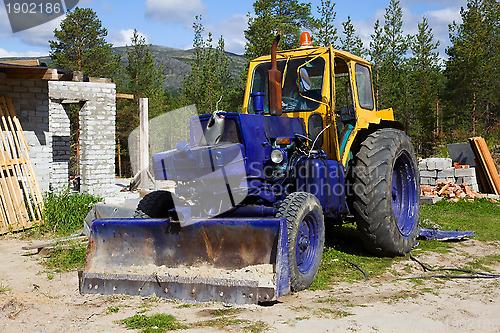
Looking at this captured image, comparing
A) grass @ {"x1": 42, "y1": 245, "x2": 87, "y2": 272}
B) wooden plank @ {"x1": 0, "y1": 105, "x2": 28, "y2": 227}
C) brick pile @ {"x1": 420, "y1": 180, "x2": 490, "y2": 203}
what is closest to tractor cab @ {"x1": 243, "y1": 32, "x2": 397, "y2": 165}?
grass @ {"x1": 42, "y1": 245, "x2": 87, "y2": 272}

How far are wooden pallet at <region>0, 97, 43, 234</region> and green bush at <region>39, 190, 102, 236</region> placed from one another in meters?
0.19

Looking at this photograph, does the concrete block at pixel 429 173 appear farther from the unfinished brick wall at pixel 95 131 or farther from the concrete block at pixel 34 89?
the concrete block at pixel 34 89

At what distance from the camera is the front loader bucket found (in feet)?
13.2

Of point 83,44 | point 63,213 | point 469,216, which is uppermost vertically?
point 83,44

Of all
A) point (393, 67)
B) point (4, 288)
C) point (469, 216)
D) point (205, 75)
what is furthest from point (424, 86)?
point (4, 288)

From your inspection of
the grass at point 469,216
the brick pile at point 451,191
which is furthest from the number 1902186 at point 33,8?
the brick pile at point 451,191

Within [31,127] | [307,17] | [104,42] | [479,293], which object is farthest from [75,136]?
[479,293]

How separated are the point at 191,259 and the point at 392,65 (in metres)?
27.3

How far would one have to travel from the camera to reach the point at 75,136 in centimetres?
3153

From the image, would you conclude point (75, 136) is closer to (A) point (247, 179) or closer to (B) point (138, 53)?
(B) point (138, 53)

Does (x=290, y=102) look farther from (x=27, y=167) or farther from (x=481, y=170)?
(x=481, y=170)

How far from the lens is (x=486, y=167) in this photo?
13.1 metres

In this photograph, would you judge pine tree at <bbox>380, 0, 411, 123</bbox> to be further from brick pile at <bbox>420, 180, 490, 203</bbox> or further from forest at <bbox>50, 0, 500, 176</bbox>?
brick pile at <bbox>420, 180, 490, 203</bbox>

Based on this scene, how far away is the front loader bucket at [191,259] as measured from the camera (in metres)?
4.02
